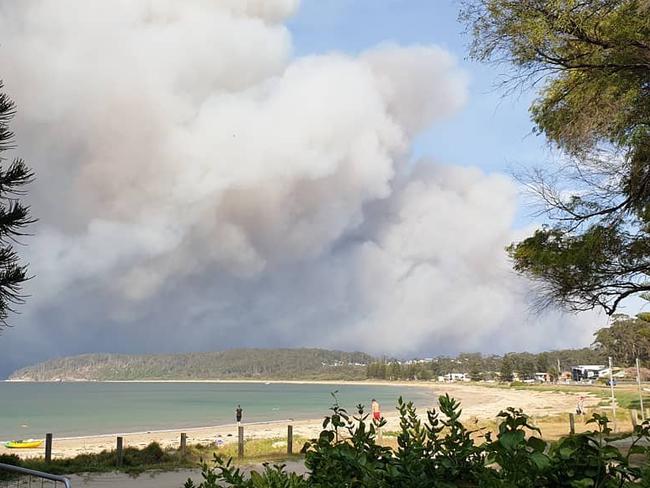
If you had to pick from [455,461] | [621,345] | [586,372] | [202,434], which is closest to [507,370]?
[586,372]

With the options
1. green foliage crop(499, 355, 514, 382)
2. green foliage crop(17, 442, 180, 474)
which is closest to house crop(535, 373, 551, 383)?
green foliage crop(499, 355, 514, 382)

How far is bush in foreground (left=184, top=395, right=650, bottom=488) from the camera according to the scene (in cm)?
136

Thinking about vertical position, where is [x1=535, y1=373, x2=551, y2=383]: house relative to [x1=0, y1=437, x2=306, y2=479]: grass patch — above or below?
below

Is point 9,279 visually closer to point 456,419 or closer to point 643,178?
point 643,178

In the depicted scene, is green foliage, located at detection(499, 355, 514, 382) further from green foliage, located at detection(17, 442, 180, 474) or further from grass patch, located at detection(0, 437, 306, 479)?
green foliage, located at detection(17, 442, 180, 474)

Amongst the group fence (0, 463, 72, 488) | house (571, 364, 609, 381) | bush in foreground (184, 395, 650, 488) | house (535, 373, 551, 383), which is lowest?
house (535, 373, 551, 383)

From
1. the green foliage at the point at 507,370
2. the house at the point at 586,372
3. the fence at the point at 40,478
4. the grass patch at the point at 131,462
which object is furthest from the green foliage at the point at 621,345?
the green foliage at the point at 507,370

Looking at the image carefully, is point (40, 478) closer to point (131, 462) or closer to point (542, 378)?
point (131, 462)

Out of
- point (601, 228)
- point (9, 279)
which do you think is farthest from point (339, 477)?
point (9, 279)

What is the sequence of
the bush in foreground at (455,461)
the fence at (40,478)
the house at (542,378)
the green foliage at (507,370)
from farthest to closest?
the green foliage at (507,370)
the house at (542,378)
the fence at (40,478)
the bush in foreground at (455,461)

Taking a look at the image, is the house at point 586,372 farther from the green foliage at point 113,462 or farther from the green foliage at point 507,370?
the green foliage at point 113,462

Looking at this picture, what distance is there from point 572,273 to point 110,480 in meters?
11.2

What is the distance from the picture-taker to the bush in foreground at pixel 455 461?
1.36 meters

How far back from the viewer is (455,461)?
1.60 m
